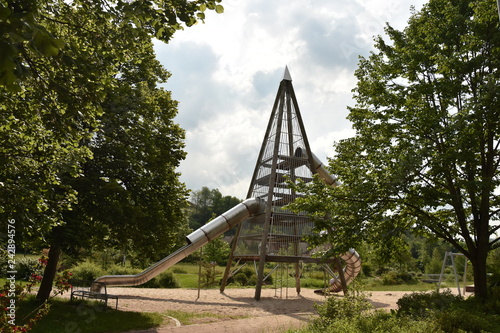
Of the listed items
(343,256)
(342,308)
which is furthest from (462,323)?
(343,256)

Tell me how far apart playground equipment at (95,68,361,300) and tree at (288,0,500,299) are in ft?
22.7

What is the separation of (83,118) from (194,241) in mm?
14147

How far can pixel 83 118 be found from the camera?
19.5 ft

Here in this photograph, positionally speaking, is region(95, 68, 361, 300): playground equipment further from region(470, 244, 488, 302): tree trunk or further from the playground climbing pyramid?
region(470, 244, 488, 302): tree trunk

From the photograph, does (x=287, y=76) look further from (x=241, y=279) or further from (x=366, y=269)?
(x=366, y=269)

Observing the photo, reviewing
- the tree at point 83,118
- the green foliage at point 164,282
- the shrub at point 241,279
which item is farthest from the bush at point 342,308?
the shrub at point 241,279

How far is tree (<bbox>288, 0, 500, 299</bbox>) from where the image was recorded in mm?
10312

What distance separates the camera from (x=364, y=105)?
13.3 metres

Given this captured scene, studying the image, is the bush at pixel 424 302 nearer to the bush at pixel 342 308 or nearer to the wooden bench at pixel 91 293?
the bush at pixel 342 308

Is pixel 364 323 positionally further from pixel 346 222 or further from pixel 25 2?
pixel 25 2

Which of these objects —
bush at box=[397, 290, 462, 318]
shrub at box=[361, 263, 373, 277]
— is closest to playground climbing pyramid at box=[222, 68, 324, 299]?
bush at box=[397, 290, 462, 318]

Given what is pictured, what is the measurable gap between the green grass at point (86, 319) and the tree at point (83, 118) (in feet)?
4.42

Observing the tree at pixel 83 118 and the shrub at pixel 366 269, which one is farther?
the shrub at pixel 366 269

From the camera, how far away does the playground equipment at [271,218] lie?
19016 millimetres
